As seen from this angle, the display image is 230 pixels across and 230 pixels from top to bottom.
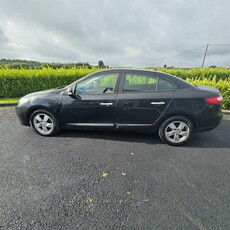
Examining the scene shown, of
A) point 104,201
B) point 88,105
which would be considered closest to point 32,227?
point 104,201

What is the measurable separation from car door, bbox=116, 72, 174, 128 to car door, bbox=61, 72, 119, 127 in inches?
7.5

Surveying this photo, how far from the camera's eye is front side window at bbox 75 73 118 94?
3.51 metres

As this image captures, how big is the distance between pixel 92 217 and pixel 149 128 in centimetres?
215

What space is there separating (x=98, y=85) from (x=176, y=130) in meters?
1.96

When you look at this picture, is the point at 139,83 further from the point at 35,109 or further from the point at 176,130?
the point at 35,109

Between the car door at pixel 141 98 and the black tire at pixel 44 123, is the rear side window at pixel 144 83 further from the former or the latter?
the black tire at pixel 44 123

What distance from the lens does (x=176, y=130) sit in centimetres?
346

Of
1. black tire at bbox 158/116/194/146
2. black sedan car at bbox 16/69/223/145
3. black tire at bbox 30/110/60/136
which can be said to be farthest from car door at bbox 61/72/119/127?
black tire at bbox 158/116/194/146

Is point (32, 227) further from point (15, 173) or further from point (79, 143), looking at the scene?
point (79, 143)

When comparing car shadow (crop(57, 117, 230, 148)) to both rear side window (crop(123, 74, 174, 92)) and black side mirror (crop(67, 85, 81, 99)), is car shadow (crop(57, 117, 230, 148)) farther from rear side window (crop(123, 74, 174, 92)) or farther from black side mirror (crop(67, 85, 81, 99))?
rear side window (crop(123, 74, 174, 92))

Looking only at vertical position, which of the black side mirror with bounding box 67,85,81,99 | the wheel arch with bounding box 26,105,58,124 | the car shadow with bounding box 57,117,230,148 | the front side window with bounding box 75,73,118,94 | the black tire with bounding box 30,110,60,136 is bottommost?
the car shadow with bounding box 57,117,230,148

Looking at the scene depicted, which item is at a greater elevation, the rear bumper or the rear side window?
the rear side window

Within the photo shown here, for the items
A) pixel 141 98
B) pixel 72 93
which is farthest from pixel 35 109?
pixel 141 98

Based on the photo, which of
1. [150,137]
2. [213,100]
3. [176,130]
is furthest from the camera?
[150,137]
